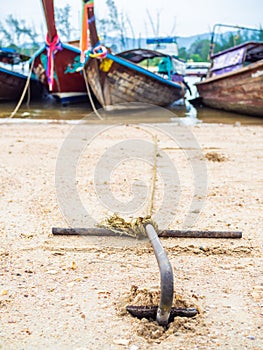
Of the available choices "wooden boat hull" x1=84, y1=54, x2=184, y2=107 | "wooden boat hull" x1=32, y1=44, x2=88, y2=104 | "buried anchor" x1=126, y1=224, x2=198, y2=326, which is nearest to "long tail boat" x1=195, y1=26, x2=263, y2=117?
"wooden boat hull" x1=84, y1=54, x2=184, y2=107

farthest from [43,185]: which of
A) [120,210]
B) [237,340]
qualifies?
[237,340]

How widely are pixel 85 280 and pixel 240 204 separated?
5.51ft

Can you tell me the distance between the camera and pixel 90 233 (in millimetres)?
2742

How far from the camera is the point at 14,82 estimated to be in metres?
13.7

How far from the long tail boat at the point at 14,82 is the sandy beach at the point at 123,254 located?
871 centimetres

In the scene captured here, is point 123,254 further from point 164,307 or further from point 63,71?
point 63,71


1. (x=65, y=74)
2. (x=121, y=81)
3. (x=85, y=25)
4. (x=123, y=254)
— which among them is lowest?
(x=123, y=254)

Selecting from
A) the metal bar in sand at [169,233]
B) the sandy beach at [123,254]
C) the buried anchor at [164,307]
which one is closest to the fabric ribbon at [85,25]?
the sandy beach at [123,254]

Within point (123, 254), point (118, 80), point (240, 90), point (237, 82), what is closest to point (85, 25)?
point (118, 80)

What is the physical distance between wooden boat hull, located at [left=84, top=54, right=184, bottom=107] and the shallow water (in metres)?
0.37

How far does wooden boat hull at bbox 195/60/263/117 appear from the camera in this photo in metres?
9.12

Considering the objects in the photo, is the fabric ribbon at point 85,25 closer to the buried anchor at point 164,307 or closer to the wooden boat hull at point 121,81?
the wooden boat hull at point 121,81

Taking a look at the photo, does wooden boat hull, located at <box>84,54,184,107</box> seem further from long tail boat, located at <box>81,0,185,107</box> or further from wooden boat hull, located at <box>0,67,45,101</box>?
wooden boat hull, located at <box>0,67,45,101</box>

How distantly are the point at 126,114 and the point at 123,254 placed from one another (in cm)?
883
